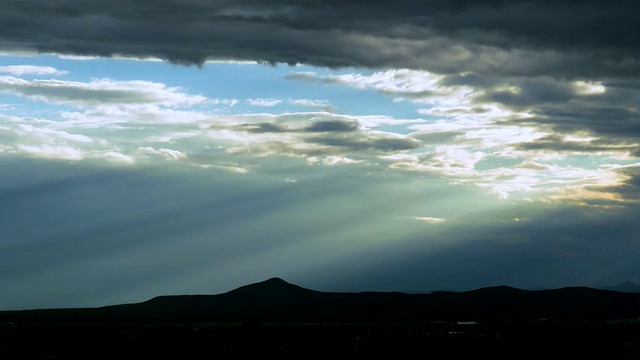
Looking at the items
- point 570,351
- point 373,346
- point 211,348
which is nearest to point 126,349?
point 211,348

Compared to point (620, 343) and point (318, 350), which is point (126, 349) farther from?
point (620, 343)

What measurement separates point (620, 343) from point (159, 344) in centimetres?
10642

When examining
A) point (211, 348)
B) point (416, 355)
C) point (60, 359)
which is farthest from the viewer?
point (211, 348)

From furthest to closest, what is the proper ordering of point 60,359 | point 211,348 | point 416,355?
point 211,348, point 416,355, point 60,359

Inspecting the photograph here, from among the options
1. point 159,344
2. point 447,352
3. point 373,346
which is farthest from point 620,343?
point 159,344

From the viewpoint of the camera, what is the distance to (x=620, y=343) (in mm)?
195750

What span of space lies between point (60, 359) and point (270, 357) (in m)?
40.7

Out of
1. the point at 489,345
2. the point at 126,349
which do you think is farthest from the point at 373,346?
the point at 126,349

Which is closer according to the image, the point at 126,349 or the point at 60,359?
the point at 60,359

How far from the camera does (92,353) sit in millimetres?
176750

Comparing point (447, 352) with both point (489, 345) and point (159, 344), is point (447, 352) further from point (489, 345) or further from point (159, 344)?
point (159, 344)

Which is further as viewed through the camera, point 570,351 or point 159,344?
point 159,344

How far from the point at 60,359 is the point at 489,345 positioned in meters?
95.1

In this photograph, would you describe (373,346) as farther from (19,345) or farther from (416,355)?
(19,345)
